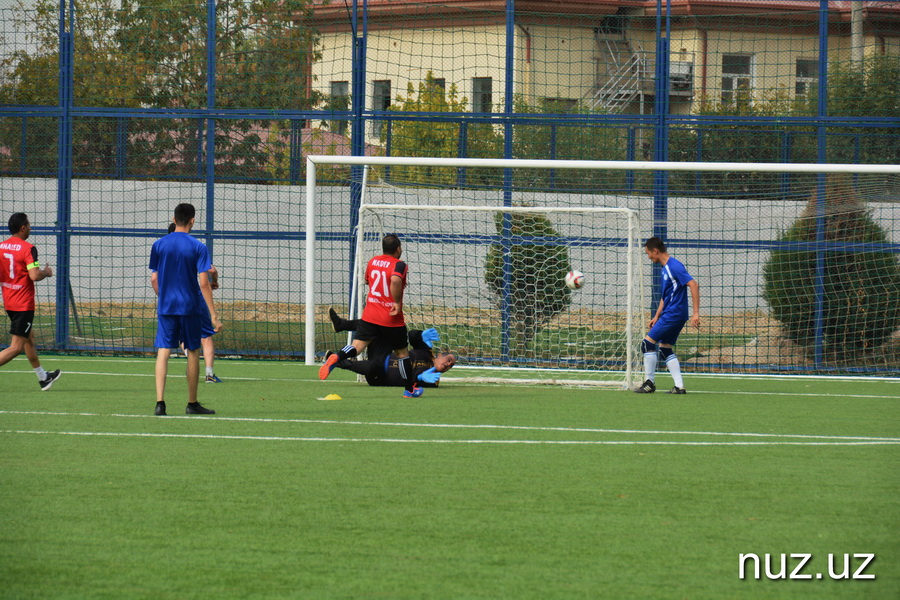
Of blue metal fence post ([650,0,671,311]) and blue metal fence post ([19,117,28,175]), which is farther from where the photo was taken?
blue metal fence post ([19,117,28,175])

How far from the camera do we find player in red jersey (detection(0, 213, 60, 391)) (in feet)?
33.3

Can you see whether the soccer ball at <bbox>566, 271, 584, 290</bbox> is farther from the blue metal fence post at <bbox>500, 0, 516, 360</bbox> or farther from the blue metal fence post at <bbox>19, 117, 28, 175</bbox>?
the blue metal fence post at <bbox>19, 117, 28, 175</bbox>

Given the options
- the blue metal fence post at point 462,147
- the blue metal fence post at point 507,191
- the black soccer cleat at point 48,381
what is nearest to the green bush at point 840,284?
the blue metal fence post at point 507,191

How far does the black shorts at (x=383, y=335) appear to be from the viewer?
34.6 feet

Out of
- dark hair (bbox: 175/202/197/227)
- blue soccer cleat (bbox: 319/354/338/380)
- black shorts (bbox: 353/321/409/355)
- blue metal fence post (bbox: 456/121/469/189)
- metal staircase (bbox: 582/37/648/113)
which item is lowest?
blue soccer cleat (bbox: 319/354/338/380)

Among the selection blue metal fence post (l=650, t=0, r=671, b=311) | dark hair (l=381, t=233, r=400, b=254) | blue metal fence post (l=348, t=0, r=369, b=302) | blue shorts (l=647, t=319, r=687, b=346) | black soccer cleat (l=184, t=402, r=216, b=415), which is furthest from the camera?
blue metal fence post (l=348, t=0, r=369, b=302)

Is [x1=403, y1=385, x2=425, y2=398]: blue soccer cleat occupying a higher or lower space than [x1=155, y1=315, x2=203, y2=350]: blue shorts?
lower

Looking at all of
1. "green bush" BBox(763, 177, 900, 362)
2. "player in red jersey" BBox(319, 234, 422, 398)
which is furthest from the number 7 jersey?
"green bush" BBox(763, 177, 900, 362)

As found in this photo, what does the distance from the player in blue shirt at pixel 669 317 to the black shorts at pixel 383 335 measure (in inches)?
110

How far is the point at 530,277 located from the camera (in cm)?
1406

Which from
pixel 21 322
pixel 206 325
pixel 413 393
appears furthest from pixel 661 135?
pixel 21 322

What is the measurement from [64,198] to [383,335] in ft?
23.2

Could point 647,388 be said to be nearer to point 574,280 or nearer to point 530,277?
point 574,280

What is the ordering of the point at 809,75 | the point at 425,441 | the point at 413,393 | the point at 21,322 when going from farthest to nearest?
the point at 809,75 < the point at 21,322 < the point at 413,393 < the point at 425,441
